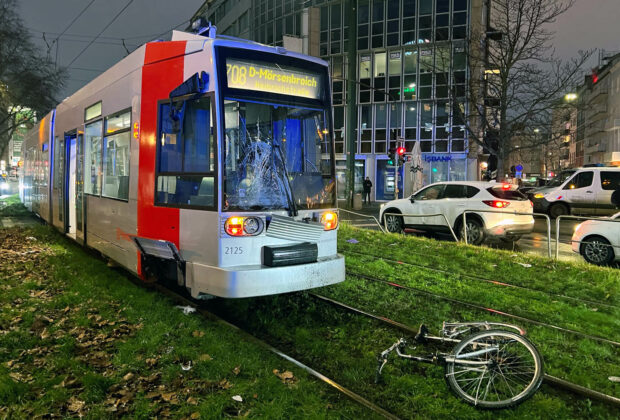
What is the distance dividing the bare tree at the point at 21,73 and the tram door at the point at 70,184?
26.5 meters

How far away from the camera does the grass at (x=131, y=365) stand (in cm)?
379

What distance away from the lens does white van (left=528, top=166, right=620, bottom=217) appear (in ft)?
64.8

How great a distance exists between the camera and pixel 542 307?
6.73 m

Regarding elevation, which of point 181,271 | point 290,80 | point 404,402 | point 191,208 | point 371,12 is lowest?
point 404,402

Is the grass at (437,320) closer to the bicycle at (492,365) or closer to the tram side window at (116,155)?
the bicycle at (492,365)

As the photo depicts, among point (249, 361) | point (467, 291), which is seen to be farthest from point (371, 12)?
point (249, 361)

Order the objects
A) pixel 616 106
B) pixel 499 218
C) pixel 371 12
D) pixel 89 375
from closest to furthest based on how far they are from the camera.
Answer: pixel 89 375 < pixel 499 218 < pixel 371 12 < pixel 616 106

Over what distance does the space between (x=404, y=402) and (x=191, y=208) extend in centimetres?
311

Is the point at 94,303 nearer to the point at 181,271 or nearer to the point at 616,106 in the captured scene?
the point at 181,271

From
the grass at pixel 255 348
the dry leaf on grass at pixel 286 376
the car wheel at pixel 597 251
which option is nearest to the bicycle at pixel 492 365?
the grass at pixel 255 348

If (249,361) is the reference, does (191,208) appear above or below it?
above

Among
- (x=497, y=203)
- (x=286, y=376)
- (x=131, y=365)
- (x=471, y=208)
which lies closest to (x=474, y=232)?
(x=471, y=208)

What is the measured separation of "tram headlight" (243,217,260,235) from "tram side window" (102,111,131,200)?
2.44m

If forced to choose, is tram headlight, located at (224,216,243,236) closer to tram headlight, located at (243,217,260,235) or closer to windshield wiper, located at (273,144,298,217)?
tram headlight, located at (243,217,260,235)
